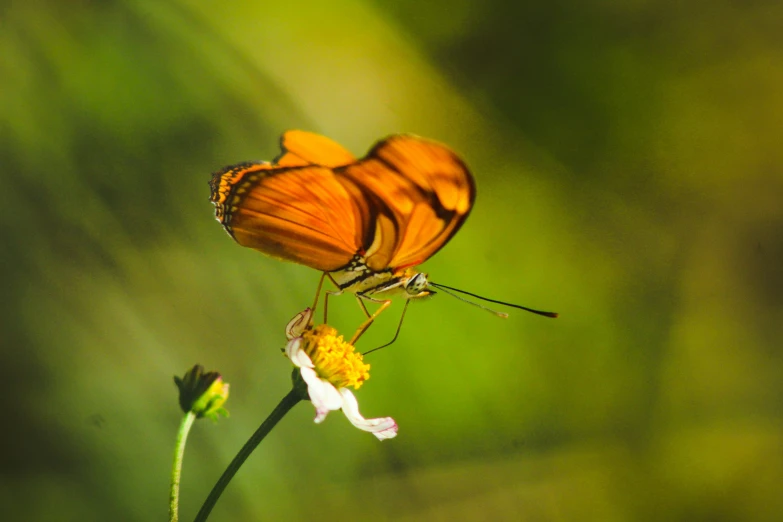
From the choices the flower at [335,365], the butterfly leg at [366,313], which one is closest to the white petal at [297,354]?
the flower at [335,365]

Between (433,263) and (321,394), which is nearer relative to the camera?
(321,394)

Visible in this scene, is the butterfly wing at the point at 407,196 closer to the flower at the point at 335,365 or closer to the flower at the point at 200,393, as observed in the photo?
the flower at the point at 335,365

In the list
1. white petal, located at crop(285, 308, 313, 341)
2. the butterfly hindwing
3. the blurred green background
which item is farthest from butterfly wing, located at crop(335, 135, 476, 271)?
the blurred green background

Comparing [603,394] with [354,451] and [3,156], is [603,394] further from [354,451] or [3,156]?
[3,156]

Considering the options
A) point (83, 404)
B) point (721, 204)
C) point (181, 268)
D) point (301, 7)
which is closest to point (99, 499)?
point (83, 404)

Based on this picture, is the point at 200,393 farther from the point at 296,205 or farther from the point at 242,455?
the point at 296,205

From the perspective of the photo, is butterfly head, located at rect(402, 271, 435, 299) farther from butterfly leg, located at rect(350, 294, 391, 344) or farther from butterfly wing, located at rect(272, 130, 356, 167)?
butterfly wing, located at rect(272, 130, 356, 167)

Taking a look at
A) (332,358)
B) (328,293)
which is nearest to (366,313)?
(328,293)
